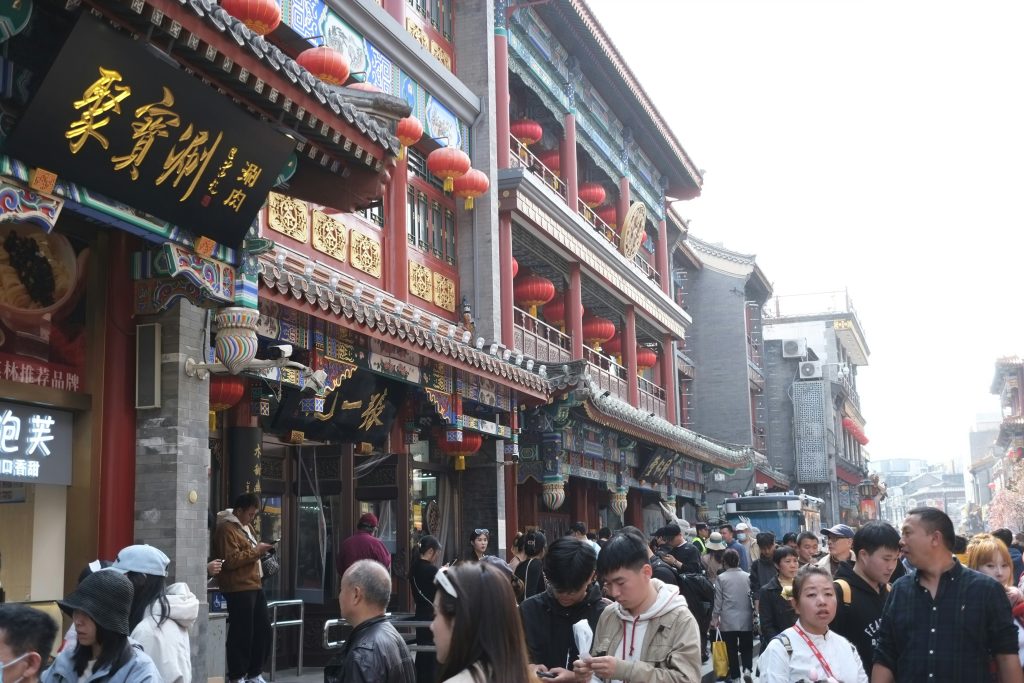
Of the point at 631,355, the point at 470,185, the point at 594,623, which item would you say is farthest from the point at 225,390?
the point at 631,355

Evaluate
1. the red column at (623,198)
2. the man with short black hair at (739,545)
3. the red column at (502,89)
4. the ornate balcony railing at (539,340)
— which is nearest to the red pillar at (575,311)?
the ornate balcony railing at (539,340)

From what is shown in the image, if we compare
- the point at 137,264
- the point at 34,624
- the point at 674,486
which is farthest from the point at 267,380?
the point at 674,486

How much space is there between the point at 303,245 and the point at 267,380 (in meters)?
2.32

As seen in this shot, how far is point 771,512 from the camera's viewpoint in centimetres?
2852

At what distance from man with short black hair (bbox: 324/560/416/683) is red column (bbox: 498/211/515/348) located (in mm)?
13040

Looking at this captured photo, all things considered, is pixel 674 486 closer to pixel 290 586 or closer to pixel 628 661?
pixel 290 586

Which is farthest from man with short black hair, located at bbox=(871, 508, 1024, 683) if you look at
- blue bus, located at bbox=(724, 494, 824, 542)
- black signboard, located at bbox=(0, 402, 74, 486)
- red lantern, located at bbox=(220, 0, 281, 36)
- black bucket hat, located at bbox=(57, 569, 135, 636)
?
blue bus, located at bbox=(724, 494, 824, 542)

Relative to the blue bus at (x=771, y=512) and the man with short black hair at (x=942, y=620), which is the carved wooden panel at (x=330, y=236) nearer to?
the man with short black hair at (x=942, y=620)

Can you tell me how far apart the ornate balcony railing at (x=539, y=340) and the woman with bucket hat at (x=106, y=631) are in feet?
43.2

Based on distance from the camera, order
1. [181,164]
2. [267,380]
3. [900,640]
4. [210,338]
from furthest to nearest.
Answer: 1. [267,380]
2. [210,338]
3. [181,164]
4. [900,640]

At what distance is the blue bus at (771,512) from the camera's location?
92.7 ft

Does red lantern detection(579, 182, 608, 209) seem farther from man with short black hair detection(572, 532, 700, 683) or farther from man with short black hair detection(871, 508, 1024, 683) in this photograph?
man with short black hair detection(572, 532, 700, 683)

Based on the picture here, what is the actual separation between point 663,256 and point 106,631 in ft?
86.7

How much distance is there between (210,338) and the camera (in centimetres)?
880
